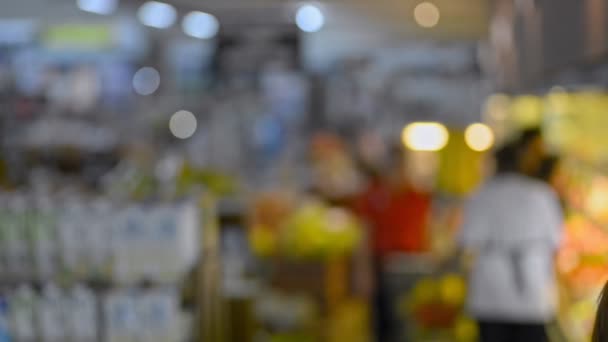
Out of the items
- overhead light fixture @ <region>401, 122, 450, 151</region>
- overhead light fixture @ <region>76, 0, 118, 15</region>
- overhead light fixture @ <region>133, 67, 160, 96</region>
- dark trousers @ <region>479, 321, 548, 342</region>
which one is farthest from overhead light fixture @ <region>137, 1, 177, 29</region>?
overhead light fixture @ <region>133, 67, 160, 96</region>

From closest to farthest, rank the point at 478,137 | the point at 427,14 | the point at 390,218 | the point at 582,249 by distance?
the point at 582,249
the point at 390,218
the point at 427,14
the point at 478,137

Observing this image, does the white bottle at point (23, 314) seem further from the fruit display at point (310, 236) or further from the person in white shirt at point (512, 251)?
the fruit display at point (310, 236)

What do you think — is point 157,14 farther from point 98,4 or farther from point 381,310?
point 381,310

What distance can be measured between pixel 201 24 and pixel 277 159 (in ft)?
18.8

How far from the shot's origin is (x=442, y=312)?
9.36 metres

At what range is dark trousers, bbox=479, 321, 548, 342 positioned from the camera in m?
6.94

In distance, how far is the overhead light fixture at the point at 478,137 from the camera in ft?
51.5

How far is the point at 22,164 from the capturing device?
36.1 ft

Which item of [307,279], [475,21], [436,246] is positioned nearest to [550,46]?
[307,279]

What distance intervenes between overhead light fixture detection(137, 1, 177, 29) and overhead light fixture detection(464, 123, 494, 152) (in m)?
5.92

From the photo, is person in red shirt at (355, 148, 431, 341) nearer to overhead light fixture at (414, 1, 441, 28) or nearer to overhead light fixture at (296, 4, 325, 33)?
overhead light fixture at (296, 4, 325, 33)

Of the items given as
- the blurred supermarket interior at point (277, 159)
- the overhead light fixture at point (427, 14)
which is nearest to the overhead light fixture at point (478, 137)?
the blurred supermarket interior at point (277, 159)

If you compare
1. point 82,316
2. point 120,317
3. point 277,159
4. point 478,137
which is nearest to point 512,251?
point 120,317

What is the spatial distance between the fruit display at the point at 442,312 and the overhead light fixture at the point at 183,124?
8.39 m
